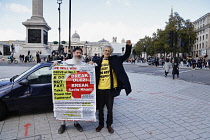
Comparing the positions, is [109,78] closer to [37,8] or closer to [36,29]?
[36,29]

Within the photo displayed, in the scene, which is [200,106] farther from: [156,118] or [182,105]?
[156,118]

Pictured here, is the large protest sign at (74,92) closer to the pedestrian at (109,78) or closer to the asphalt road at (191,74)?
the pedestrian at (109,78)

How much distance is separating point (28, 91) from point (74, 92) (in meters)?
1.56

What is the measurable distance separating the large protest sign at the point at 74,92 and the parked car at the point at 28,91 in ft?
3.85

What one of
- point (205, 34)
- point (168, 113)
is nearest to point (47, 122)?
point (168, 113)

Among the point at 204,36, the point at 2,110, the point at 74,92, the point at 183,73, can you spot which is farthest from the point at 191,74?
the point at 204,36

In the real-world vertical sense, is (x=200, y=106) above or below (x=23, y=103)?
below

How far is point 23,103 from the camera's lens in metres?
4.62

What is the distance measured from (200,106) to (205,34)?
249 feet

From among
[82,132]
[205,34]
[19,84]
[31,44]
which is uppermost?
[205,34]

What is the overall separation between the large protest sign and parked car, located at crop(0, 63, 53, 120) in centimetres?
117

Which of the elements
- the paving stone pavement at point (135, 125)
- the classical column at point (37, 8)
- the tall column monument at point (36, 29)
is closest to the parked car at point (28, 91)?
the paving stone pavement at point (135, 125)

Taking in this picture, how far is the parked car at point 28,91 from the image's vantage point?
14.8ft

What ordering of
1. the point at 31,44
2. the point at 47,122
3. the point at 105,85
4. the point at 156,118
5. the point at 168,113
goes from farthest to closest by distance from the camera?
1. the point at 31,44
2. the point at 168,113
3. the point at 156,118
4. the point at 47,122
5. the point at 105,85
